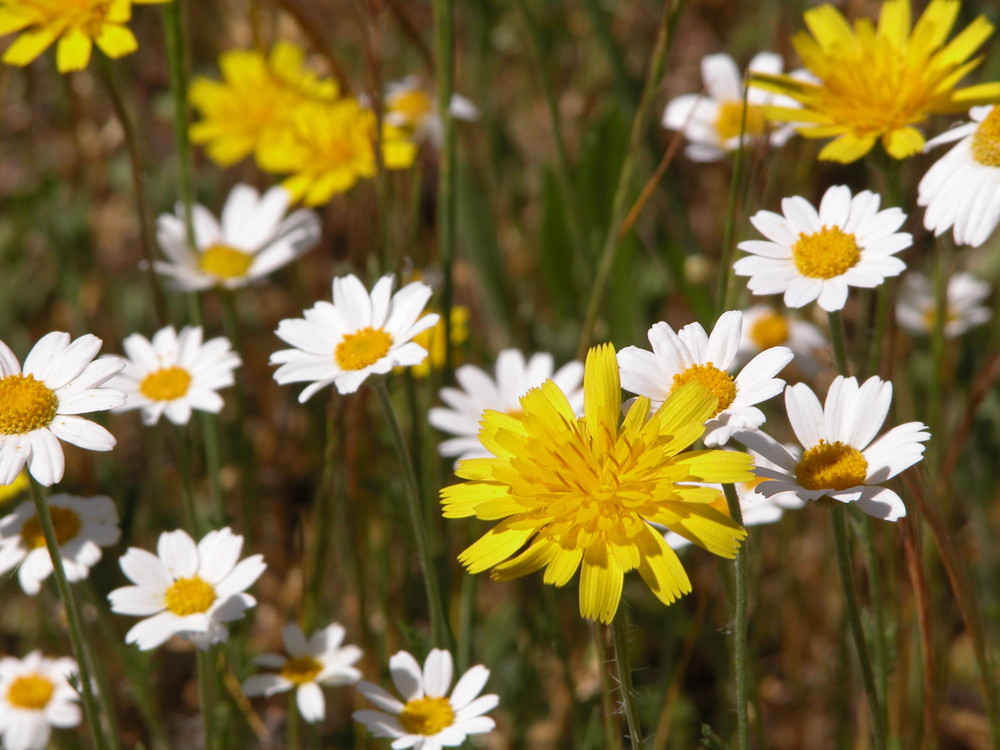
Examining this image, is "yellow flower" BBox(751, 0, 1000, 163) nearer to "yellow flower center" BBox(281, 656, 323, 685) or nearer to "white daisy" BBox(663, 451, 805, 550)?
"white daisy" BBox(663, 451, 805, 550)

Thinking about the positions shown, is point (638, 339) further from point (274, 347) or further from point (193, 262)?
point (274, 347)

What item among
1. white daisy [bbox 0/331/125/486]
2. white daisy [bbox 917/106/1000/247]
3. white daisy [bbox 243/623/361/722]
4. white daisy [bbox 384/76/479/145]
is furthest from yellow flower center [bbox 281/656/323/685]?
white daisy [bbox 384/76/479/145]

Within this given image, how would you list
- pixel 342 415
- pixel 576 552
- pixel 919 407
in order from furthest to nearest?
pixel 919 407, pixel 342 415, pixel 576 552

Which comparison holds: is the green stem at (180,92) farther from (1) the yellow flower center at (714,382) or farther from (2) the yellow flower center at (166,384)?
(1) the yellow flower center at (714,382)

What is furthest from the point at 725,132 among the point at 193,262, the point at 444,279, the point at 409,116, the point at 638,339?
the point at 193,262

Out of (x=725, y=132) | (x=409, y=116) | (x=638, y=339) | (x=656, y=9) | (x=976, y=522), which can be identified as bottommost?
(x=976, y=522)

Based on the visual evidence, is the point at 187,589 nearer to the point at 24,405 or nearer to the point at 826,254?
the point at 24,405

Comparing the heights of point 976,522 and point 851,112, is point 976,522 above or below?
Result: below
